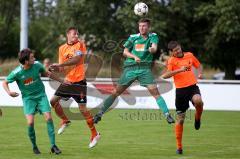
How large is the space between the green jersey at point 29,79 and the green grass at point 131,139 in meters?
1.23

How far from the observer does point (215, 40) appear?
126 ft

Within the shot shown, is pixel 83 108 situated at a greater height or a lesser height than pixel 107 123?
greater

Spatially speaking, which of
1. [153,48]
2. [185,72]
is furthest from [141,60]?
[185,72]

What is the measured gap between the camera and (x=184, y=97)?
14055 millimetres

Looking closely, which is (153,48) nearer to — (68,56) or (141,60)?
(141,60)

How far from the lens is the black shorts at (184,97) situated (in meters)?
14.0

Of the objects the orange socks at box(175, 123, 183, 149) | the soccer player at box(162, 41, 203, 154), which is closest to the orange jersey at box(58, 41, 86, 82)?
the soccer player at box(162, 41, 203, 154)

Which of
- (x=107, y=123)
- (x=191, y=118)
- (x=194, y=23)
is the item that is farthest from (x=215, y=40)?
(x=107, y=123)

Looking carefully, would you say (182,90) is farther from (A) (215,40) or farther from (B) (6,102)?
(A) (215,40)

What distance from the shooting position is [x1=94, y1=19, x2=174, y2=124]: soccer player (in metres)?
15.1

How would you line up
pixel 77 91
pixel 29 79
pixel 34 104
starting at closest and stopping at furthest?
pixel 29 79 < pixel 34 104 < pixel 77 91

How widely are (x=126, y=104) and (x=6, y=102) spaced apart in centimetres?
501

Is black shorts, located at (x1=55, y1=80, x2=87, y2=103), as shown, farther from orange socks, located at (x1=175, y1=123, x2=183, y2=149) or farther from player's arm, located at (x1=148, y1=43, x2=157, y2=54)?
orange socks, located at (x1=175, y1=123, x2=183, y2=149)

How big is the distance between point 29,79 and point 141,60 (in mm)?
3410
